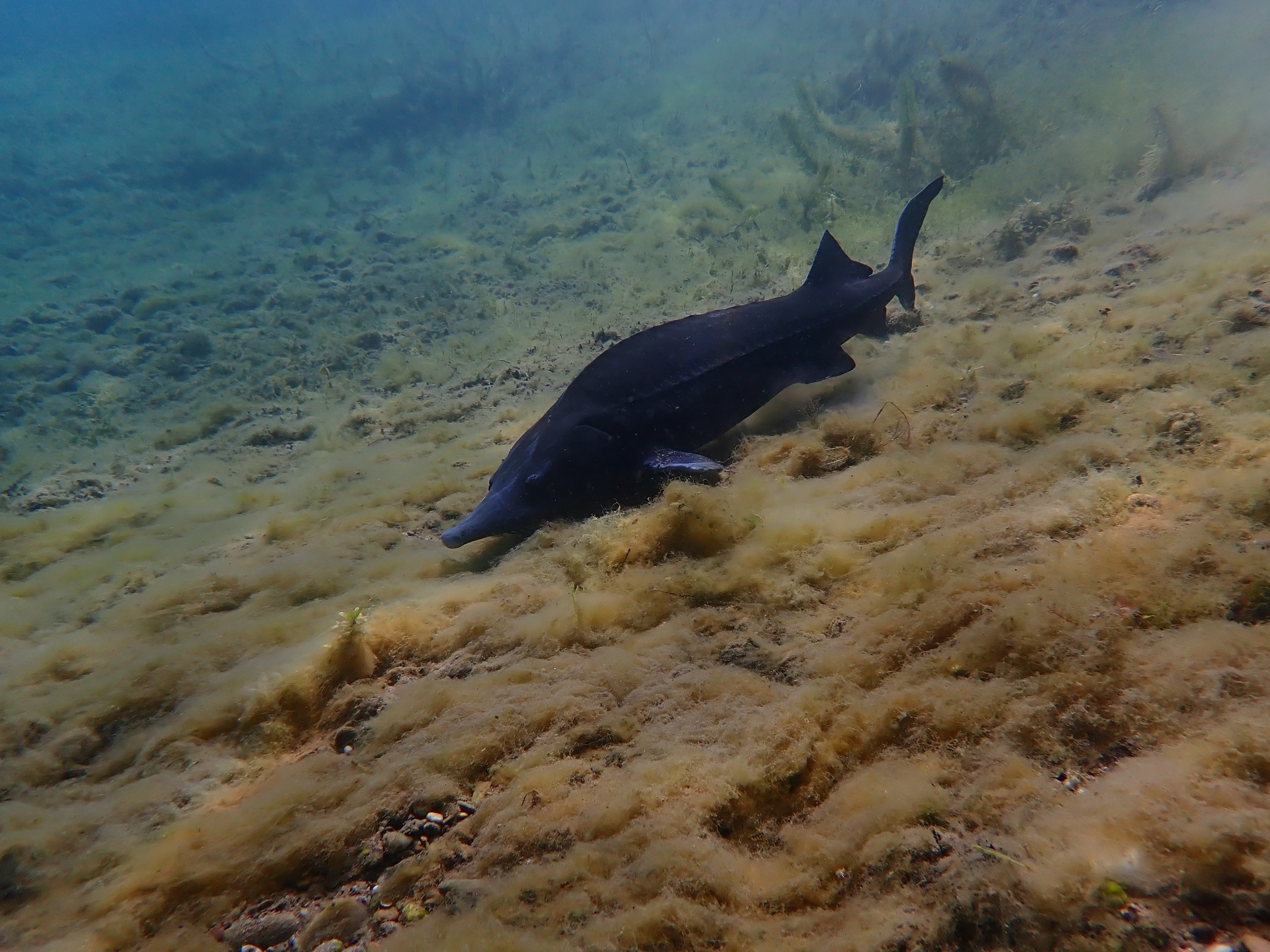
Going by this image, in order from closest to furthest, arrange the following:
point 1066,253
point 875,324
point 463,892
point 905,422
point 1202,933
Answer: point 1202,933
point 463,892
point 905,422
point 875,324
point 1066,253

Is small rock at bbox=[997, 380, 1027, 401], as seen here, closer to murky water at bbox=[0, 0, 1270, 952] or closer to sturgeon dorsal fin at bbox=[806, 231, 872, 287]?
murky water at bbox=[0, 0, 1270, 952]

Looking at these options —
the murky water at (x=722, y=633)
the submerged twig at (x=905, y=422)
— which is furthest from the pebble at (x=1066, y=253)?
the submerged twig at (x=905, y=422)

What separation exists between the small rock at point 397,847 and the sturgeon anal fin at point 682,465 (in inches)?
107

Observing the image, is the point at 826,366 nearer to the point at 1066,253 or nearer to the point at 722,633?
the point at 722,633

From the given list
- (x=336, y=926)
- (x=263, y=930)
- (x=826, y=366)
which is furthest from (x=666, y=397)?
(x=263, y=930)

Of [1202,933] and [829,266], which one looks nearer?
[1202,933]

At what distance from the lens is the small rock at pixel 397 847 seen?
2.01 meters

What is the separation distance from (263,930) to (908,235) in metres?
7.54

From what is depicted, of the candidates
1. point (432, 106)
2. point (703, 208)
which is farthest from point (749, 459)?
point (432, 106)

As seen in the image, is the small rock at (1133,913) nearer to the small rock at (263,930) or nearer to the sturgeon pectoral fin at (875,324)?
the small rock at (263,930)

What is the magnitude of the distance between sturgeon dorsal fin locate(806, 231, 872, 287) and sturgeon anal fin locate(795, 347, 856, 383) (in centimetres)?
80

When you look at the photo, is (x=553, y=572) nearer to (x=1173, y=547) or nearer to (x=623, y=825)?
(x=623, y=825)

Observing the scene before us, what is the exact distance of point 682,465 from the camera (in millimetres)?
4082

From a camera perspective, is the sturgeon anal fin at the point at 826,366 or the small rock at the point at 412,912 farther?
the sturgeon anal fin at the point at 826,366
